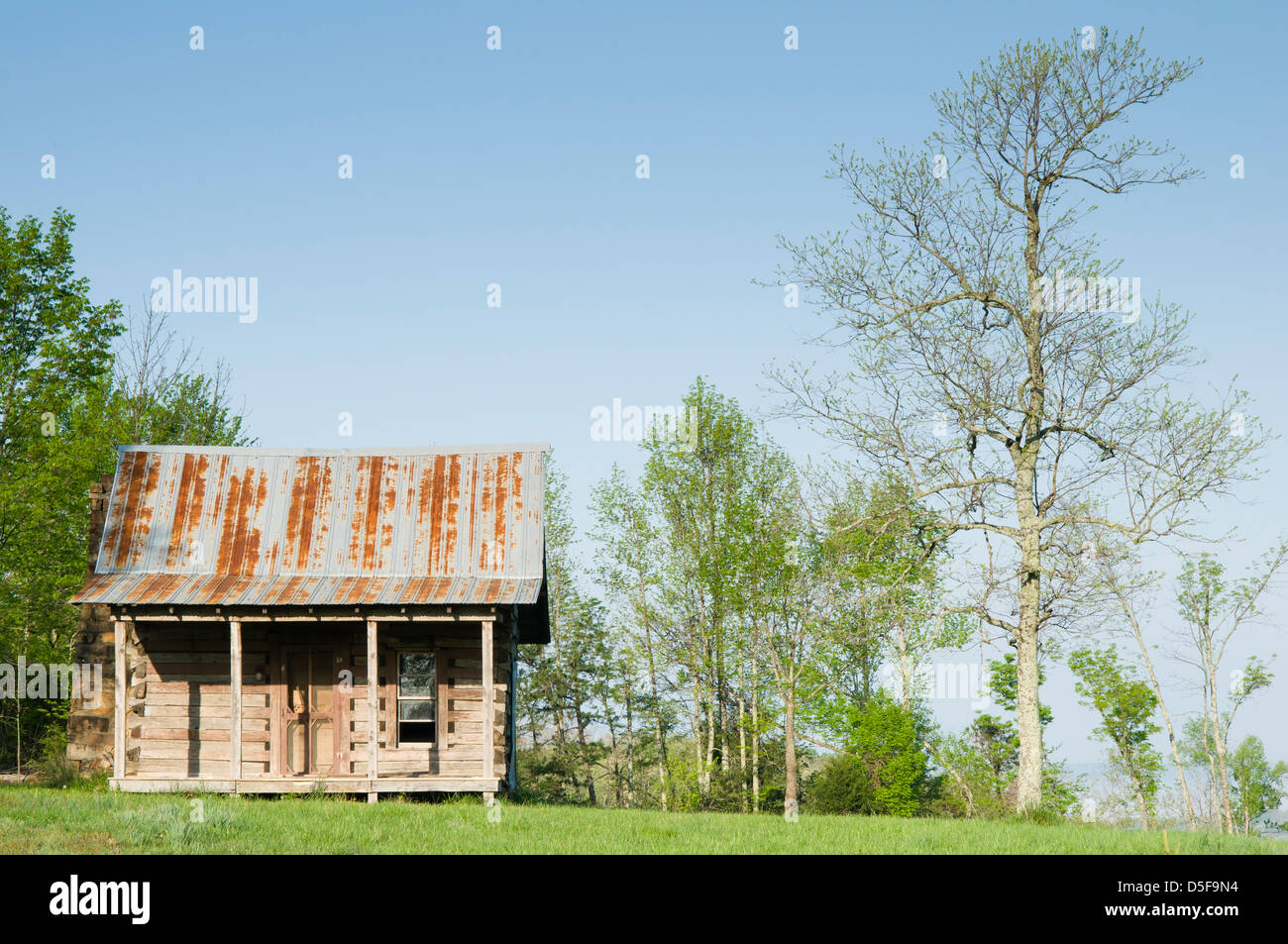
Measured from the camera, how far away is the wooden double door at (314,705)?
2105 cm

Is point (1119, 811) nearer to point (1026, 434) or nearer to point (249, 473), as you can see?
point (1026, 434)

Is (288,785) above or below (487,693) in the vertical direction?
below

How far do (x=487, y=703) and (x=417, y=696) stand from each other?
238 centimetres

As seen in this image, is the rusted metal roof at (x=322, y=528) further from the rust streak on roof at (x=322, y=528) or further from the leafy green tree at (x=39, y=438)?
the leafy green tree at (x=39, y=438)

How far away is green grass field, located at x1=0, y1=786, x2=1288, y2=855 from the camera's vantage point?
11.9 meters

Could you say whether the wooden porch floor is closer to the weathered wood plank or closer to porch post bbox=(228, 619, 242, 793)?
porch post bbox=(228, 619, 242, 793)

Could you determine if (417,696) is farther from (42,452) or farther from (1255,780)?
(1255,780)

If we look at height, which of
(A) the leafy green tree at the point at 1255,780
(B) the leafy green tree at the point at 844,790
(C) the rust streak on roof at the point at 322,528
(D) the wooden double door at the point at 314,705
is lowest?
(A) the leafy green tree at the point at 1255,780

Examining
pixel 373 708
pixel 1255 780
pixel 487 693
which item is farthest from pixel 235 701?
pixel 1255 780

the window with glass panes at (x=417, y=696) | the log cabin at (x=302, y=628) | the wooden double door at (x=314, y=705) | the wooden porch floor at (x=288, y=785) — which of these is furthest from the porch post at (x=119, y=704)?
the window with glass panes at (x=417, y=696)

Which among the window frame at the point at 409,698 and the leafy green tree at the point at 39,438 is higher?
the leafy green tree at the point at 39,438

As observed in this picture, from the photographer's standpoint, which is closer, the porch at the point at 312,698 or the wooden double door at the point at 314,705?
the porch at the point at 312,698

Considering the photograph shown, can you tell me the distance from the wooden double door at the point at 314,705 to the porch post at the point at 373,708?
52.6 inches

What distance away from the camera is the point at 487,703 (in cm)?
1961
